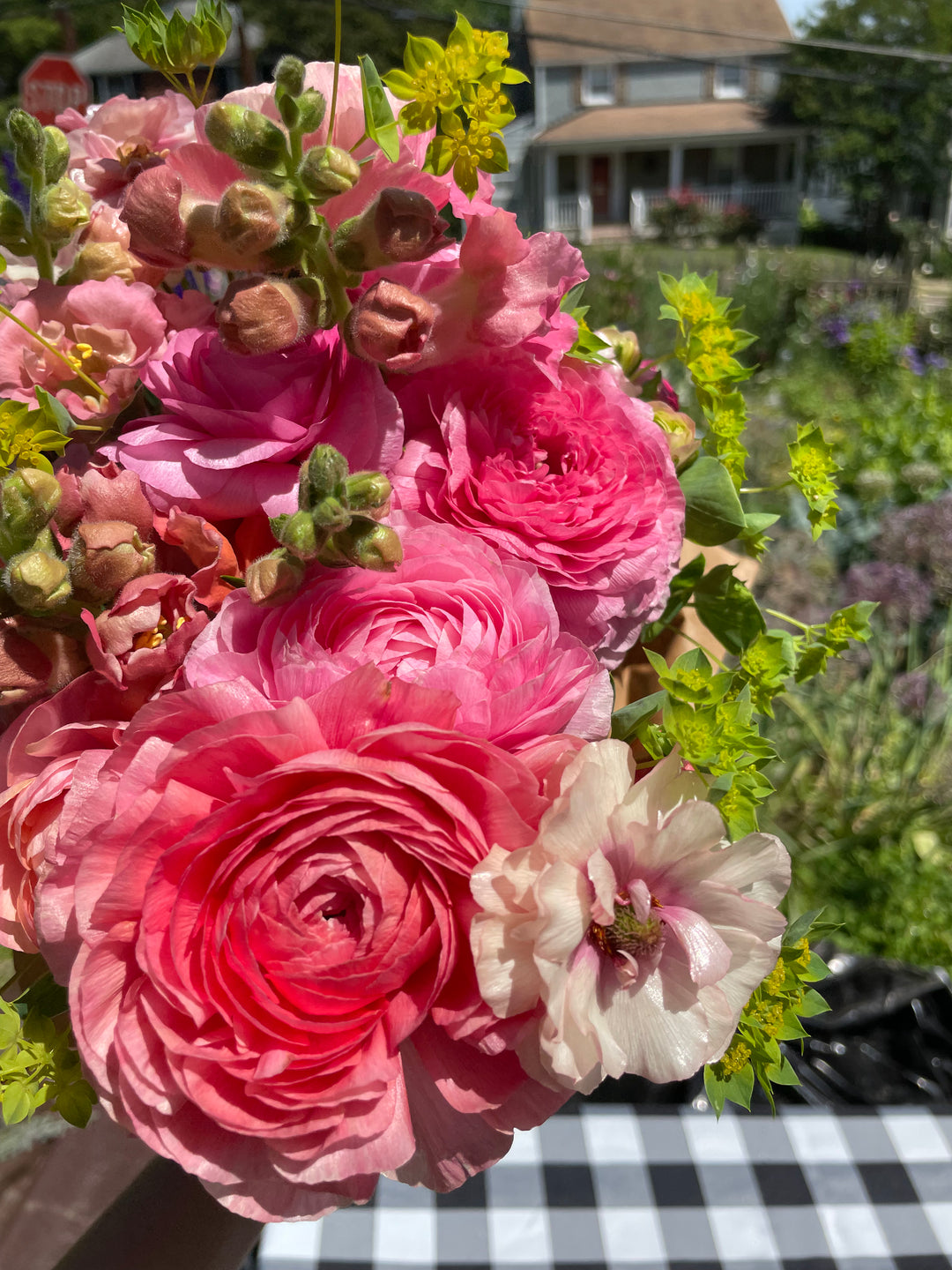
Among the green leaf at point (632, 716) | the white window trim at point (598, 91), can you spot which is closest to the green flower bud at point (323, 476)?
the green leaf at point (632, 716)

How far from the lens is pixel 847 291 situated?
9.28m

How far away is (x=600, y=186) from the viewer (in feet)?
67.4

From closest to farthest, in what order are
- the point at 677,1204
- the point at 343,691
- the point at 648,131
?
the point at 343,691, the point at 677,1204, the point at 648,131

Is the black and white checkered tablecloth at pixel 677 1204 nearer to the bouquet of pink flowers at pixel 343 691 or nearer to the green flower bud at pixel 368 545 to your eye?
the bouquet of pink flowers at pixel 343 691

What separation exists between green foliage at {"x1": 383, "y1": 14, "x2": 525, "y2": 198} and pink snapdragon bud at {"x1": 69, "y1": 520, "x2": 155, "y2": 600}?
251 mm

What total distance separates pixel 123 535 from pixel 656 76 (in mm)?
23407

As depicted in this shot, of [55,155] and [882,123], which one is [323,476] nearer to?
[55,155]

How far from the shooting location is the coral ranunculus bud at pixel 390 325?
465 mm

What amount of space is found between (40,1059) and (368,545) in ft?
0.99

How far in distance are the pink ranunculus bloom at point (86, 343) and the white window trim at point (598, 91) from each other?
892 inches

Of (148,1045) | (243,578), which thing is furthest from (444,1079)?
(243,578)

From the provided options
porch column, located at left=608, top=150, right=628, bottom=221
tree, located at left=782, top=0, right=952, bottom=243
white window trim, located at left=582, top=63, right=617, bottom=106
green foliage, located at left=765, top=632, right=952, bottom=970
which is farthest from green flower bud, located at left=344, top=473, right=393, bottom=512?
white window trim, located at left=582, top=63, right=617, bottom=106

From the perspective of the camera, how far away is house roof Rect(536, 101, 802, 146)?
64.5ft

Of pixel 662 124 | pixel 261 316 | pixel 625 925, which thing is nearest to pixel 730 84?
pixel 662 124
